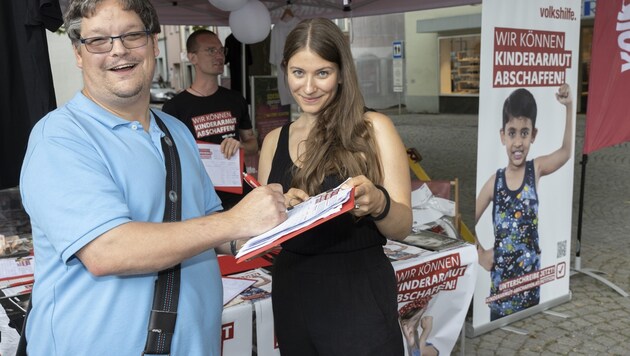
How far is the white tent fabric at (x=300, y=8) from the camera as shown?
6.97m

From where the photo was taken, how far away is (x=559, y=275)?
4070 mm

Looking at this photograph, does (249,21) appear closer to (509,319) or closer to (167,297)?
(509,319)

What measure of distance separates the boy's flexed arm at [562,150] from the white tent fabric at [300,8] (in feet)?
10.6

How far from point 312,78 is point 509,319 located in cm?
267

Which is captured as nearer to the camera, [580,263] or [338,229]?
[338,229]

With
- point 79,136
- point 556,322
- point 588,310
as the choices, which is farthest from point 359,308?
point 588,310

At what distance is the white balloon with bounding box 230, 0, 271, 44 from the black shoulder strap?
15.4ft

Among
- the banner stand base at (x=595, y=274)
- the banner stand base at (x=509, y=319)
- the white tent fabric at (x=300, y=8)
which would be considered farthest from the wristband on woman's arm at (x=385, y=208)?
the white tent fabric at (x=300, y=8)

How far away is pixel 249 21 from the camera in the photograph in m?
5.77

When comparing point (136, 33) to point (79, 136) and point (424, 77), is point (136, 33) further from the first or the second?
point (424, 77)

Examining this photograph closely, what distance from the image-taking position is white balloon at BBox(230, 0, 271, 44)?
5.77 m

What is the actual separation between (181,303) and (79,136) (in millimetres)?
442

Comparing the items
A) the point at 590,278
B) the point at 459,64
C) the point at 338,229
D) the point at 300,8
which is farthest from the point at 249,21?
the point at 459,64

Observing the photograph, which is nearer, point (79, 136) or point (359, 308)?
point (79, 136)
